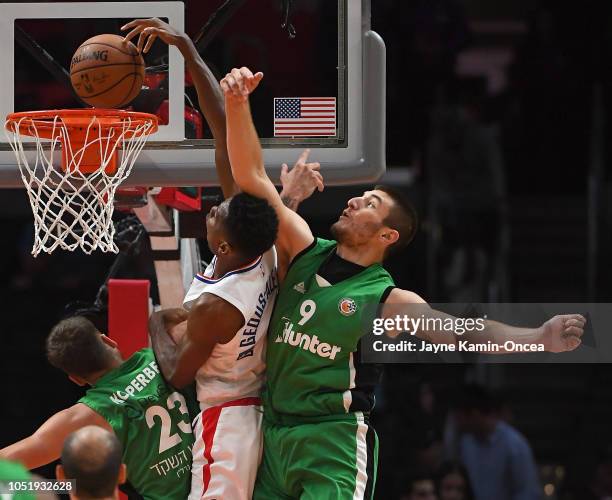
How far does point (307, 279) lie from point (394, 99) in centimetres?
601

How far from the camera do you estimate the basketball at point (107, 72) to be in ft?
13.6

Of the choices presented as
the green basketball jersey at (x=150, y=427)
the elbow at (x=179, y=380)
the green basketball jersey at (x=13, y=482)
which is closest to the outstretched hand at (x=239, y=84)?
the elbow at (x=179, y=380)

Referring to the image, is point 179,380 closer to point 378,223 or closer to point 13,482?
point 378,223

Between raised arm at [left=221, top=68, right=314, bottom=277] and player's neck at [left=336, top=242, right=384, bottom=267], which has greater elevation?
raised arm at [left=221, top=68, right=314, bottom=277]

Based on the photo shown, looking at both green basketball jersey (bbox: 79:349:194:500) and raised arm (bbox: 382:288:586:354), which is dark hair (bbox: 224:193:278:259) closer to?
raised arm (bbox: 382:288:586:354)

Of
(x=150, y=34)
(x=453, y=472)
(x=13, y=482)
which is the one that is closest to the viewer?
(x=13, y=482)

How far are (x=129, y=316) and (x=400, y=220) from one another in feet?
4.41

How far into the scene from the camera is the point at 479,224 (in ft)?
29.8

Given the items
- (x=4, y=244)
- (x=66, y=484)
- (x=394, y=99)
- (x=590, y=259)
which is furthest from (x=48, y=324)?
(x=66, y=484)

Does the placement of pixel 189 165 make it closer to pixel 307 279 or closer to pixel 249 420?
pixel 307 279

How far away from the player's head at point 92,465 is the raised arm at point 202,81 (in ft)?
4.00

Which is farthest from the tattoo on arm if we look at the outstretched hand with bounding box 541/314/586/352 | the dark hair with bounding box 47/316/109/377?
the outstretched hand with bounding box 541/314/586/352

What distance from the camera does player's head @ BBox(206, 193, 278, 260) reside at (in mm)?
3947

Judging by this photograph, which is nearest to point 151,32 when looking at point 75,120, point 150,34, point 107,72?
point 150,34
